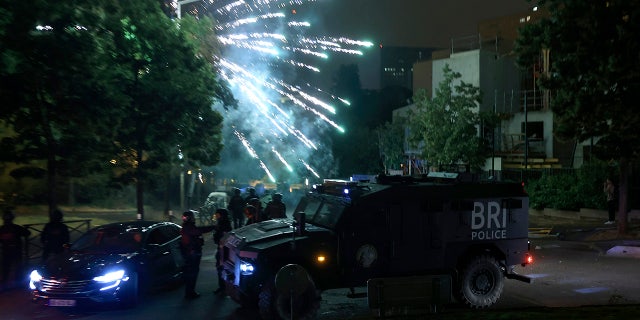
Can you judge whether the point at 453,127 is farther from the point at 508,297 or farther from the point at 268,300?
the point at 268,300

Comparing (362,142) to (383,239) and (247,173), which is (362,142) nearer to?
(247,173)

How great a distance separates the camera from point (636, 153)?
19031 millimetres

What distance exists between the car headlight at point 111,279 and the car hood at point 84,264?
0.07 m

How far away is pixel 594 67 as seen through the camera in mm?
18375

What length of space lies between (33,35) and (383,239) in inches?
349

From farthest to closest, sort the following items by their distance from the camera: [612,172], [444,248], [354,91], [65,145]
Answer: [354,91], [612,172], [65,145], [444,248]

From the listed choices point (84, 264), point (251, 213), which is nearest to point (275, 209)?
point (251, 213)

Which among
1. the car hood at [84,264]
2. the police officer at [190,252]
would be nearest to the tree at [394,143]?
the police officer at [190,252]

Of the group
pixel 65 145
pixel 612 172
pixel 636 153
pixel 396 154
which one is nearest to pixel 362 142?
pixel 396 154

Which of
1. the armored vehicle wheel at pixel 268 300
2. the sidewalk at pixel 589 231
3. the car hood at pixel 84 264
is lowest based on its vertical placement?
the sidewalk at pixel 589 231

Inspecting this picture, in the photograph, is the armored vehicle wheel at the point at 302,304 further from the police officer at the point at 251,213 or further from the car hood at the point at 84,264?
the police officer at the point at 251,213

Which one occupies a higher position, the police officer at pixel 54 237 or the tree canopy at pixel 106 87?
the tree canopy at pixel 106 87

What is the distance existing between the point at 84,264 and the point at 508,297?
24.8 ft

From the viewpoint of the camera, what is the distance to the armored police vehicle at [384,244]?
30.5ft
